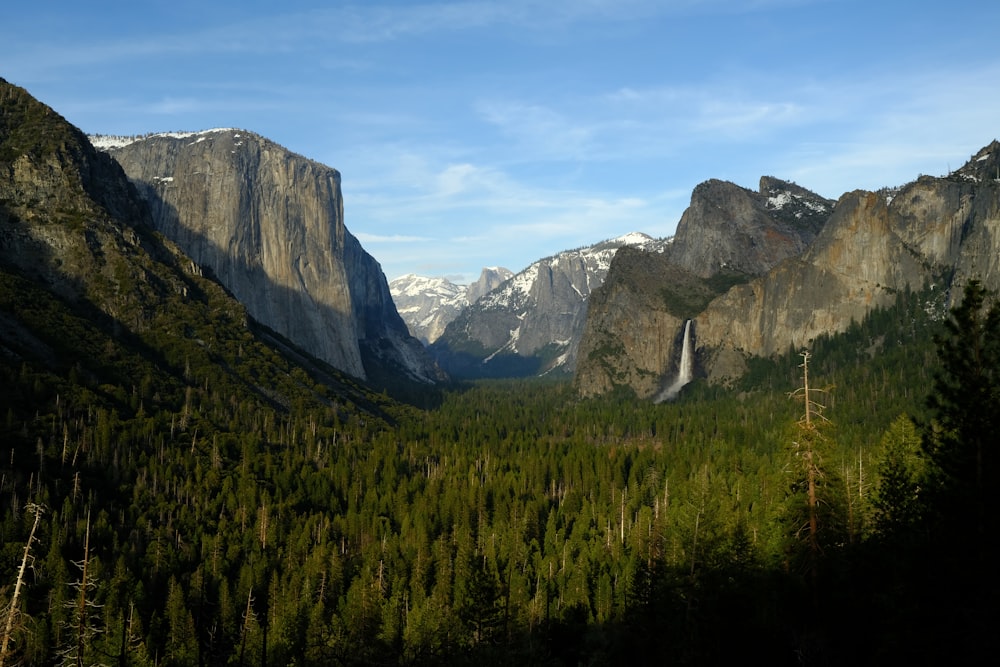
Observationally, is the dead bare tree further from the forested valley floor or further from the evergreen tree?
the evergreen tree

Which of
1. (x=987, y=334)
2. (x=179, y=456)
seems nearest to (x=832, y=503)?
(x=987, y=334)

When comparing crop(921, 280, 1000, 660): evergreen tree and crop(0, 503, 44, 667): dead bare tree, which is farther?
crop(921, 280, 1000, 660): evergreen tree

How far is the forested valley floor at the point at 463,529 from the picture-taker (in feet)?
100

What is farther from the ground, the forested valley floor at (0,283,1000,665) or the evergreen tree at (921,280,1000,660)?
the evergreen tree at (921,280,1000,660)

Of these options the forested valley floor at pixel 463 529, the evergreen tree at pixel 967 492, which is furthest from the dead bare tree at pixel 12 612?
the evergreen tree at pixel 967 492

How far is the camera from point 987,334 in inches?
1183

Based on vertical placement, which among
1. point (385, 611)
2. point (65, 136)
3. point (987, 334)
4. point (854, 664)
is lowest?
point (385, 611)

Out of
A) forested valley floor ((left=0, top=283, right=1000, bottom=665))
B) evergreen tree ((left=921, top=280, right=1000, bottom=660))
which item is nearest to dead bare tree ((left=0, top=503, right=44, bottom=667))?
forested valley floor ((left=0, top=283, right=1000, bottom=665))

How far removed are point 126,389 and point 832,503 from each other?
125918mm

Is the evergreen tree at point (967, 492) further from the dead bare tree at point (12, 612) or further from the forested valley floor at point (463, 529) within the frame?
the dead bare tree at point (12, 612)

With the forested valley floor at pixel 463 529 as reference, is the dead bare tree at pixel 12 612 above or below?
above

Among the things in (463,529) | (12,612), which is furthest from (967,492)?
(463,529)

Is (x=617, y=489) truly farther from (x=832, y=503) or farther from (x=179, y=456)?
(x=832, y=503)

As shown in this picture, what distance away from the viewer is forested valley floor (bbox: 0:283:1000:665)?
30.6 m
